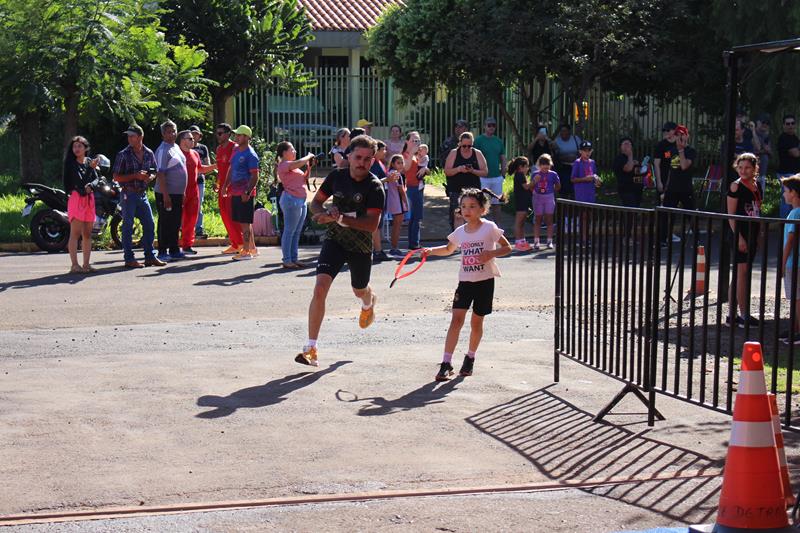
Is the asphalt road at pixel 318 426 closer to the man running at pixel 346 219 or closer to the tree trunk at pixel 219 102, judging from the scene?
the man running at pixel 346 219

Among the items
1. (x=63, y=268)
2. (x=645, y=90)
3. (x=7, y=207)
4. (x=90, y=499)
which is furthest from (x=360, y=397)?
(x=645, y=90)

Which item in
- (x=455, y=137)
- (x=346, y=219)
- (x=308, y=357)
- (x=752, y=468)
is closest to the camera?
(x=752, y=468)

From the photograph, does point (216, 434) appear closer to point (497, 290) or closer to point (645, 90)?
point (497, 290)

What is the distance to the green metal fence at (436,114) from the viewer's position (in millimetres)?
29109

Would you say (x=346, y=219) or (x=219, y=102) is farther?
(x=219, y=102)

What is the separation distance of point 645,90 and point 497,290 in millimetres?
15392

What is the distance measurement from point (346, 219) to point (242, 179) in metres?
7.09

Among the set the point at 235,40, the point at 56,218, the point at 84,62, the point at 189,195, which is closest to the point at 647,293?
the point at 189,195

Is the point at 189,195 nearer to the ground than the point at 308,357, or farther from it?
farther from it

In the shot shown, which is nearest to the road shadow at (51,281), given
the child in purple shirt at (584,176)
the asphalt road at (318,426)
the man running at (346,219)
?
the asphalt road at (318,426)

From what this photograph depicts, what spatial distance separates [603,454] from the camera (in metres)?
7.03

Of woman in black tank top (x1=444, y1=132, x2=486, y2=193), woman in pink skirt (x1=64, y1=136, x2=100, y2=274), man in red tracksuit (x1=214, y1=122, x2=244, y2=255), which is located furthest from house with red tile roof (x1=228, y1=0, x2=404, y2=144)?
woman in pink skirt (x1=64, y1=136, x2=100, y2=274)

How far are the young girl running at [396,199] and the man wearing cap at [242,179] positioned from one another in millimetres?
1970

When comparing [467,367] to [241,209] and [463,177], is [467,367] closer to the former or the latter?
[241,209]
